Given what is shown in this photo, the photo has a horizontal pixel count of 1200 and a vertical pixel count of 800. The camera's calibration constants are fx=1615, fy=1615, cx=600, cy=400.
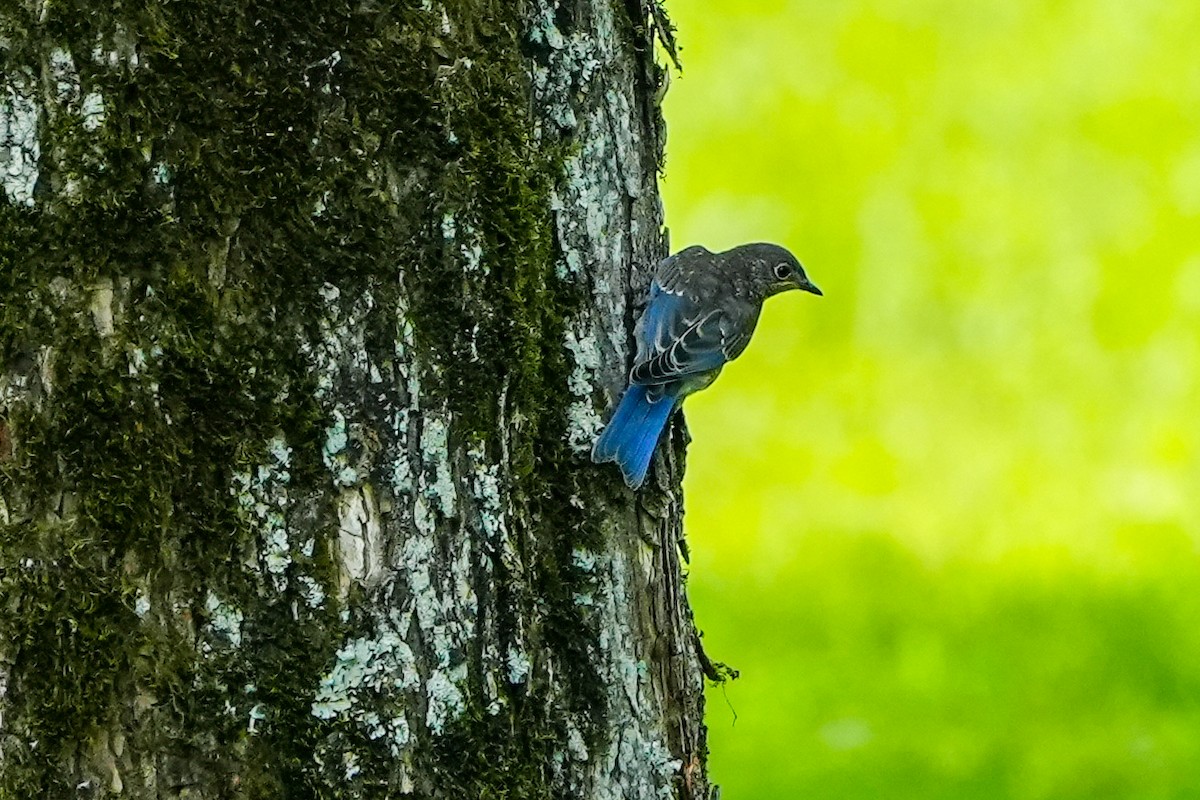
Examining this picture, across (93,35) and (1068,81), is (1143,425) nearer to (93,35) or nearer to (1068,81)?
(1068,81)

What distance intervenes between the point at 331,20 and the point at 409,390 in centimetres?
55

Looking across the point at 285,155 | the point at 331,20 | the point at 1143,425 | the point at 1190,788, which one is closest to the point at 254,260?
the point at 285,155

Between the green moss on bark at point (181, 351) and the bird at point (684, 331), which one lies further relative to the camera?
the bird at point (684, 331)

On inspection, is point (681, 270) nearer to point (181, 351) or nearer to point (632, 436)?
point (632, 436)

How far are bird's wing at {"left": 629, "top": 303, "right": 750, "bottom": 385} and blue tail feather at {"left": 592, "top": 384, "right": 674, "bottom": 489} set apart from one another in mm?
56

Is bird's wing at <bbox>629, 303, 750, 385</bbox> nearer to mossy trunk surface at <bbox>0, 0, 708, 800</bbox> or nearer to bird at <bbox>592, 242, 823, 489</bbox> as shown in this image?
bird at <bbox>592, 242, 823, 489</bbox>

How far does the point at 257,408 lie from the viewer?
2320mm

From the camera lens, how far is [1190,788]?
4.98 meters

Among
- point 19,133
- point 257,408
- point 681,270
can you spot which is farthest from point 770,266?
point 19,133

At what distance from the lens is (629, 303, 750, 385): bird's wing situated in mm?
2973

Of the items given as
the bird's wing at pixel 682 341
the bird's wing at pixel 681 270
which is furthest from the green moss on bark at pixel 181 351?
the bird's wing at pixel 681 270

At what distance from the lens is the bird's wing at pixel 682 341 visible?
297cm

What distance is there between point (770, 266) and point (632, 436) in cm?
170

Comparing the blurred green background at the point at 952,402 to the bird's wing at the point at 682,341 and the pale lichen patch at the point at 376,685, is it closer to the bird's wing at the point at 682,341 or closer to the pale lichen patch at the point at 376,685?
the bird's wing at the point at 682,341
